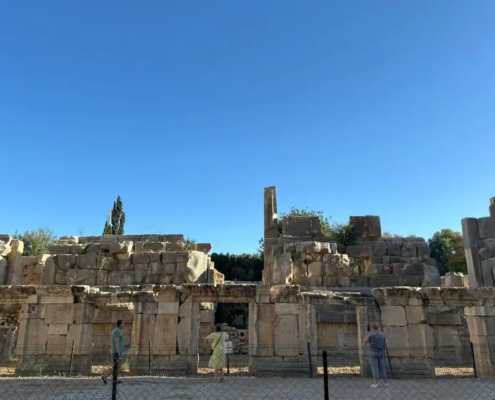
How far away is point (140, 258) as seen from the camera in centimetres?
1761

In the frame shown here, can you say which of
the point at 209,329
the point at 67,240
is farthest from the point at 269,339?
the point at 67,240

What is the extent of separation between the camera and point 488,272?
54.4 feet

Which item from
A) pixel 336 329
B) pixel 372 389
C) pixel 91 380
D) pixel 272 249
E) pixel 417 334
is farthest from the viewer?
pixel 272 249

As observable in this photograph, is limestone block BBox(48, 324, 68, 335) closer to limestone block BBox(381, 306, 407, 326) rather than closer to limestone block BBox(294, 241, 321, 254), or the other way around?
limestone block BBox(294, 241, 321, 254)

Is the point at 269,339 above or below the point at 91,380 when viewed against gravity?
above

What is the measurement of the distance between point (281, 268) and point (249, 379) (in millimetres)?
5689

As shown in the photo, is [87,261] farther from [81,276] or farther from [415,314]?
[415,314]

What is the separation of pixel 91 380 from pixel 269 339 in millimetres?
4916

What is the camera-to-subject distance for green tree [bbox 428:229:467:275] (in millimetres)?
40438

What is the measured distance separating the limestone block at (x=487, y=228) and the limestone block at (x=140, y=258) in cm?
1383

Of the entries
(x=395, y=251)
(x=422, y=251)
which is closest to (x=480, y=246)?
(x=422, y=251)

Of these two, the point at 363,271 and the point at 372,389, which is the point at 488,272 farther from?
the point at 372,389

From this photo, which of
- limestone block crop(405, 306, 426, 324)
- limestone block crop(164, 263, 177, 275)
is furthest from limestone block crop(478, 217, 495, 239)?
limestone block crop(164, 263, 177, 275)

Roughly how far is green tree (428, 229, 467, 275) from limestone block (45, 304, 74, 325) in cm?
3652
